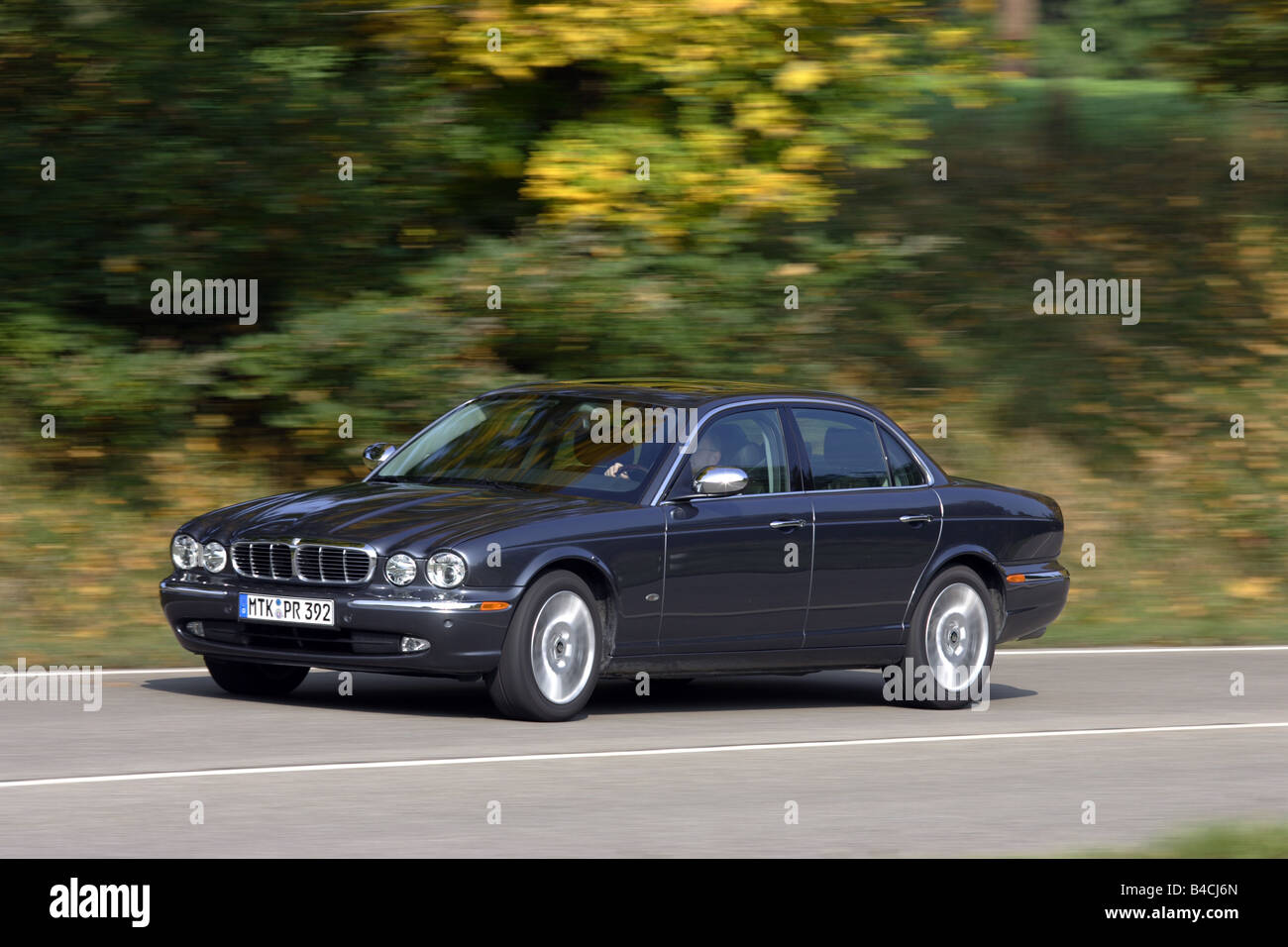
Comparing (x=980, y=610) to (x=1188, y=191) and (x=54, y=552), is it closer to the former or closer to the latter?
(x=54, y=552)

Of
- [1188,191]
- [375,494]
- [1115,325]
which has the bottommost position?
[375,494]

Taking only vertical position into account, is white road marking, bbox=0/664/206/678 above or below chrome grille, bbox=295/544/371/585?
below

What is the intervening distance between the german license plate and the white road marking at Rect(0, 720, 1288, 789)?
4.54 feet

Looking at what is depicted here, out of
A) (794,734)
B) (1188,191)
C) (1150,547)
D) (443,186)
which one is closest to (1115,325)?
(1188,191)

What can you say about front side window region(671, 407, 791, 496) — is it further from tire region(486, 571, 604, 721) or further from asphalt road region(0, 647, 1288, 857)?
asphalt road region(0, 647, 1288, 857)

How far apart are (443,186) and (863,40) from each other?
390 cm

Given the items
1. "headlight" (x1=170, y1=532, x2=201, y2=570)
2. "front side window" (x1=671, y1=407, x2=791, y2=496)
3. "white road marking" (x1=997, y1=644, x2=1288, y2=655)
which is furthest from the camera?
"white road marking" (x1=997, y1=644, x2=1288, y2=655)

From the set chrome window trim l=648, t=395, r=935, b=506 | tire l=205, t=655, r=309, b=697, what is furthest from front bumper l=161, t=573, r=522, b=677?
chrome window trim l=648, t=395, r=935, b=506

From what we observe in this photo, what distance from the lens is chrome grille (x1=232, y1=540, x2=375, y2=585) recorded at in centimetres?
1059

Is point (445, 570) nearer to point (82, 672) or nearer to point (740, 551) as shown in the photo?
point (740, 551)

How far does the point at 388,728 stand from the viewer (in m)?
10.5

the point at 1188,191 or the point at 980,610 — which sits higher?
the point at 1188,191

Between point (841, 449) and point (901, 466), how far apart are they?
47cm

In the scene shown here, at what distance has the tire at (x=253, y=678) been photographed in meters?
11.5
